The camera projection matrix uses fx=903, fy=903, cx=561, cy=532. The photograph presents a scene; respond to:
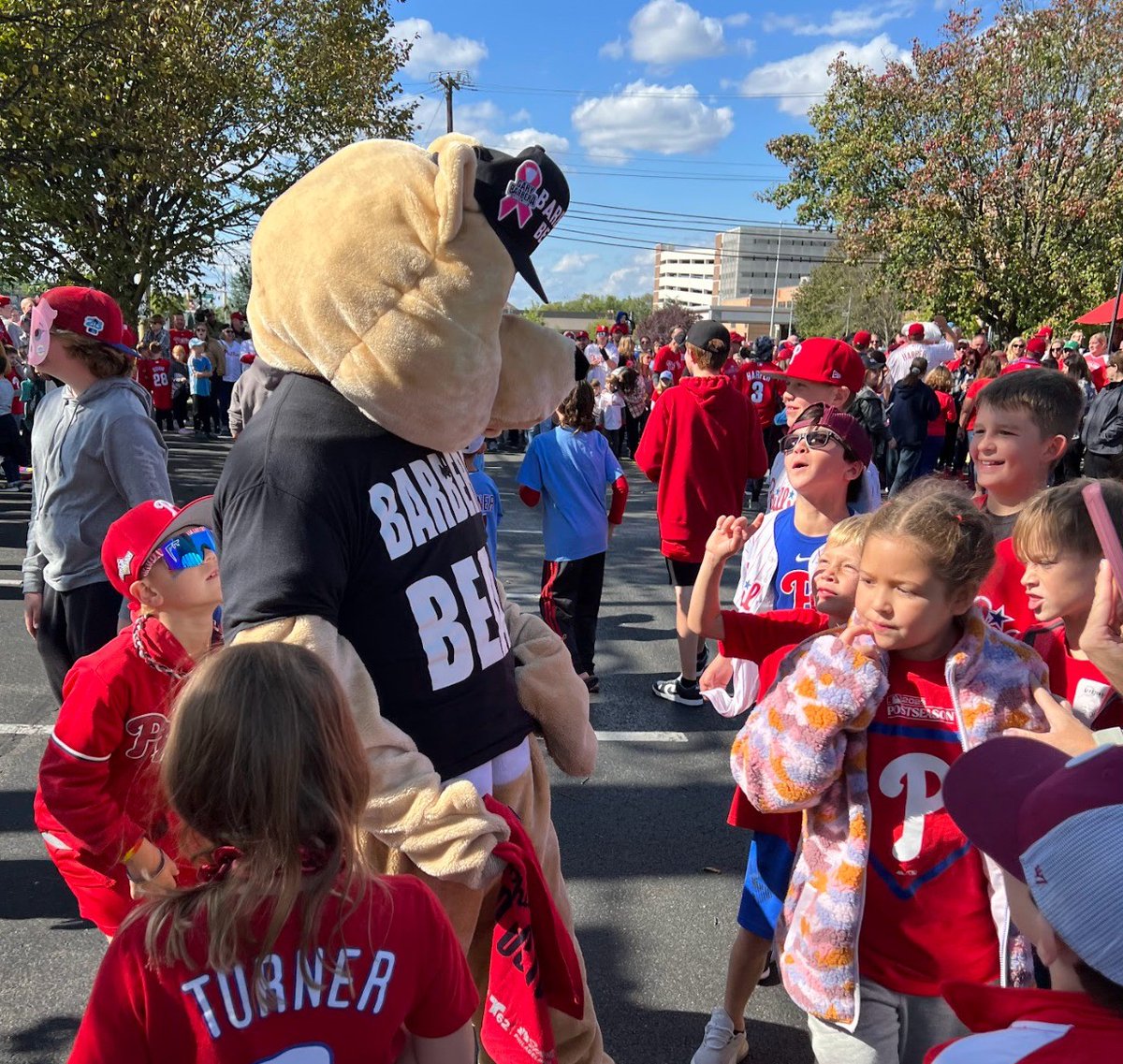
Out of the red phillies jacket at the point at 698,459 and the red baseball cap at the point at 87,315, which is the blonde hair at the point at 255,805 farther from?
the red phillies jacket at the point at 698,459

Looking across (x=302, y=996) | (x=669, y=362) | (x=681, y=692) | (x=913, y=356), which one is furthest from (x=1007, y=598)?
(x=669, y=362)

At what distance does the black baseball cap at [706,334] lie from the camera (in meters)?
5.10

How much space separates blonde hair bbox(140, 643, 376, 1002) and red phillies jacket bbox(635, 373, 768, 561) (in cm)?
388

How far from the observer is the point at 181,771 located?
1.18m

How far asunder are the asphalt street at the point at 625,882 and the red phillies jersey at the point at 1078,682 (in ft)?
3.98

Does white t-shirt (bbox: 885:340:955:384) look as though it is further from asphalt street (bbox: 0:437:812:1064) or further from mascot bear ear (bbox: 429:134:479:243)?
mascot bear ear (bbox: 429:134:479:243)

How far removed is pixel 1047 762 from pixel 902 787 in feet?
2.46

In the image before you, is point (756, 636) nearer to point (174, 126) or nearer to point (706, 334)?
point (706, 334)

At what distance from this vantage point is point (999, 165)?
766 inches

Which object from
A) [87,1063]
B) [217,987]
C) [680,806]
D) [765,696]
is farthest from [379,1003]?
[680,806]

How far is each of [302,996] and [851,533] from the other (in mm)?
1518

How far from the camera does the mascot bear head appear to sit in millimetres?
1575

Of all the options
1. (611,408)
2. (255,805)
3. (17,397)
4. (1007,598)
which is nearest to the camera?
(255,805)

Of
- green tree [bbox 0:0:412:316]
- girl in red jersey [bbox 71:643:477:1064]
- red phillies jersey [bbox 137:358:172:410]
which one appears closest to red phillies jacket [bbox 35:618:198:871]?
girl in red jersey [bbox 71:643:477:1064]
